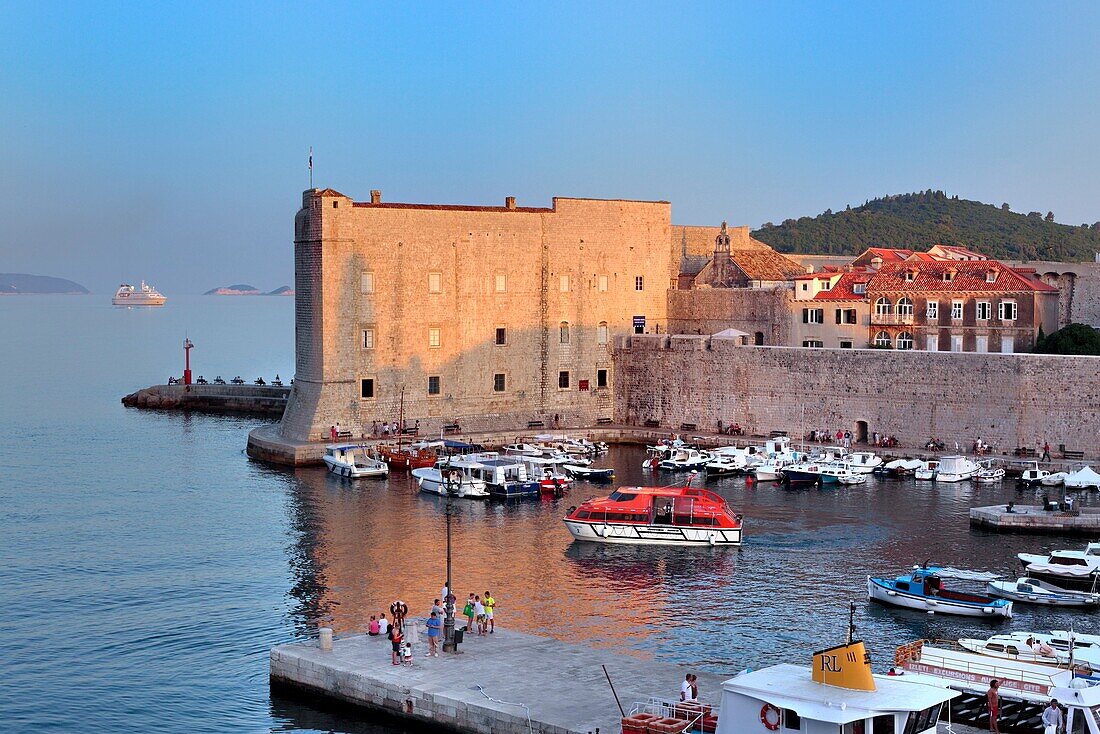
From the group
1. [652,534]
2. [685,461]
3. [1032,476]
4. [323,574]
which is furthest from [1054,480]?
[323,574]

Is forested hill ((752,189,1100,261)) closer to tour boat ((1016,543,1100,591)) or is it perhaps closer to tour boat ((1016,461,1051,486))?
tour boat ((1016,461,1051,486))

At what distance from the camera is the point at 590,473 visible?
44875mm

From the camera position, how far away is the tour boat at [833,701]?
54.0ft

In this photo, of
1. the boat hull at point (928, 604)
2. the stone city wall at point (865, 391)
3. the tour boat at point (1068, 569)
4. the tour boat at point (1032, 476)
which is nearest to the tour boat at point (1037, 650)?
the boat hull at point (928, 604)

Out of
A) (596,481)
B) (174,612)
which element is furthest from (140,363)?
(174,612)

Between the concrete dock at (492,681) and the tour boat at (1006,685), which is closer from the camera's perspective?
the tour boat at (1006,685)

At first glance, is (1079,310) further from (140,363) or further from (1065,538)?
(140,363)

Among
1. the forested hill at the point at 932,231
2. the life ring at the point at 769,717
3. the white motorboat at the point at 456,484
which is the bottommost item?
the life ring at the point at 769,717

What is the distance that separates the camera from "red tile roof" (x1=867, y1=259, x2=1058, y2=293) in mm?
52500

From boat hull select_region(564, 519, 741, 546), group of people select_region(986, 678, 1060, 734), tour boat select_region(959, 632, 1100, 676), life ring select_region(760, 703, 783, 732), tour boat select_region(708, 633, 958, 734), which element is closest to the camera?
tour boat select_region(708, 633, 958, 734)

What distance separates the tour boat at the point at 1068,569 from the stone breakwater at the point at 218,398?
40728 mm

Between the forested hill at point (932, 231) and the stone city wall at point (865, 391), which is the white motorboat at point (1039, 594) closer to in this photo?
the stone city wall at point (865, 391)

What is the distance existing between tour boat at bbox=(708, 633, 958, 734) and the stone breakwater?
161 ft

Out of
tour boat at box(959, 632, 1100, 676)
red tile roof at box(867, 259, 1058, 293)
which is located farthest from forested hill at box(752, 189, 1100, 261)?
tour boat at box(959, 632, 1100, 676)
